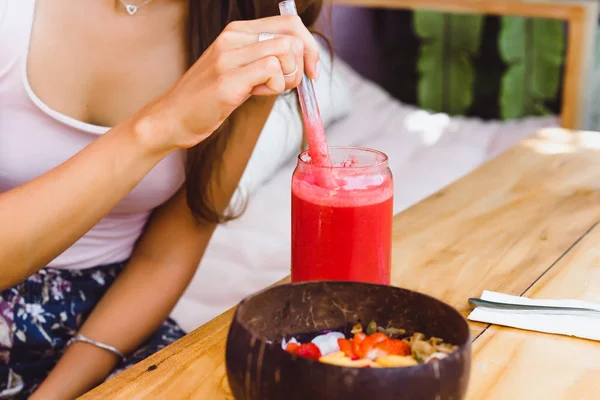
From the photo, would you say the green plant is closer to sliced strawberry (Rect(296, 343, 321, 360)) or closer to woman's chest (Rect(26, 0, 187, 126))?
woman's chest (Rect(26, 0, 187, 126))

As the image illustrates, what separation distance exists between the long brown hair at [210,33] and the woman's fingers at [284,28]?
0.32 m

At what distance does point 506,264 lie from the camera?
1.00 metres

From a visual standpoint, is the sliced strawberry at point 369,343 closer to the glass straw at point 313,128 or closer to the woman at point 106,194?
the glass straw at point 313,128

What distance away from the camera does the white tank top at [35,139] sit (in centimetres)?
104

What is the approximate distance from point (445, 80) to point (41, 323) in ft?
8.19

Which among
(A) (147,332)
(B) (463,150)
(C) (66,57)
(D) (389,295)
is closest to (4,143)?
(C) (66,57)

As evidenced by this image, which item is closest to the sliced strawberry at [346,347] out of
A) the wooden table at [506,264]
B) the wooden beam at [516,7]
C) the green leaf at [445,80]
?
the wooden table at [506,264]

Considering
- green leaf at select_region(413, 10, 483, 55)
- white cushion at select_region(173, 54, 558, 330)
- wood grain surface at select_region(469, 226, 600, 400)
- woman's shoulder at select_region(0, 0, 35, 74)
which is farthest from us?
green leaf at select_region(413, 10, 483, 55)

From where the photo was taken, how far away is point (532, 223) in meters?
1.14

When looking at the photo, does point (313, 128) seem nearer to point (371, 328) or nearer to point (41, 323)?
point (371, 328)

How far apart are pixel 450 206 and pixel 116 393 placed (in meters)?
0.67

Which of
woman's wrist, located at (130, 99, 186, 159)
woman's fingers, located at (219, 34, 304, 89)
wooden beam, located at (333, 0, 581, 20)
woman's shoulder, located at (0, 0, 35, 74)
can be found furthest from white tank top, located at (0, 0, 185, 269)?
wooden beam, located at (333, 0, 581, 20)

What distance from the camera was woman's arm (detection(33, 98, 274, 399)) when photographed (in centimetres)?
111

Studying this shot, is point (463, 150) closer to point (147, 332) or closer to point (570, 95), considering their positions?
point (570, 95)
